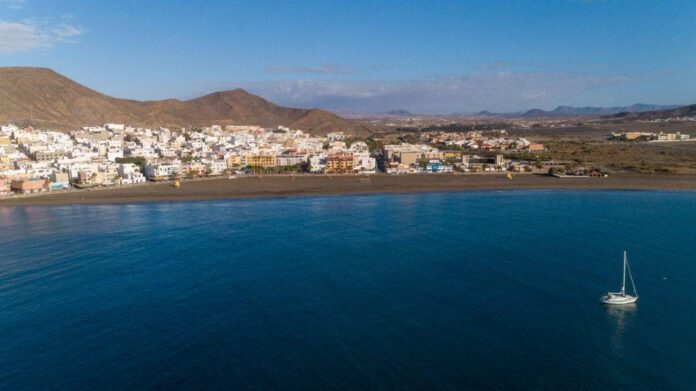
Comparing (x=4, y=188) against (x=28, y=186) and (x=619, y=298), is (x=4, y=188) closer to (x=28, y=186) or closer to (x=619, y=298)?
(x=28, y=186)

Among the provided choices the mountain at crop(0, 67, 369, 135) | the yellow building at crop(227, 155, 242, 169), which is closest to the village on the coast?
the yellow building at crop(227, 155, 242, 169)

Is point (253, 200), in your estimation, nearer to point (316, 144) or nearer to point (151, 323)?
point (151, 323)

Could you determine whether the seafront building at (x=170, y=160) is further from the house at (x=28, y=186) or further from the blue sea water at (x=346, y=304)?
the blue sea water at (x=346, y=304)

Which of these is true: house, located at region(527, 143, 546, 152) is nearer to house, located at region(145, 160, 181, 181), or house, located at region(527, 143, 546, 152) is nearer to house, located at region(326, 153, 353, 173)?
house, located at region(326, 153, 353, 173)

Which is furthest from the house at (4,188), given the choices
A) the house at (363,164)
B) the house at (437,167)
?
the house at (437,167)

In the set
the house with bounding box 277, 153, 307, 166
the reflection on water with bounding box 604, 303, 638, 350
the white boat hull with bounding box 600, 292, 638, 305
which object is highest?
the house with bounding box 277, 153, 307, 166
